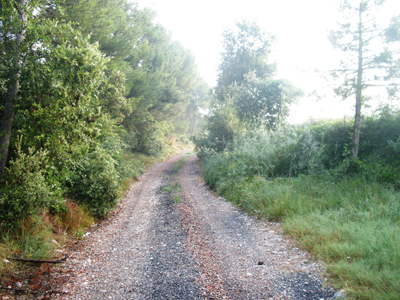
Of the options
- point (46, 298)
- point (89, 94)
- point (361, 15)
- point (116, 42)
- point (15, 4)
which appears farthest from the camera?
point (116, 42)

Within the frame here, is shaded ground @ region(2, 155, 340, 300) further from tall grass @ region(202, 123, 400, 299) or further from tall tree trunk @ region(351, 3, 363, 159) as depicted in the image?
tall tree trunk @ region(351, 3, 363, 159)

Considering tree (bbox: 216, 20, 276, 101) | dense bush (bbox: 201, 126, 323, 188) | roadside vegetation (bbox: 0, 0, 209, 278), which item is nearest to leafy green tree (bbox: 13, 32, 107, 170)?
roadside vegetation (bbox: 0, 0, 209, 278)

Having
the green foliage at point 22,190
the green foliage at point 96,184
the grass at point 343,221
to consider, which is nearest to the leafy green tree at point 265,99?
the grass at point 343,221

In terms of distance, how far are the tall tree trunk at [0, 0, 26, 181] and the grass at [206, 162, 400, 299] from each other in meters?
5.77

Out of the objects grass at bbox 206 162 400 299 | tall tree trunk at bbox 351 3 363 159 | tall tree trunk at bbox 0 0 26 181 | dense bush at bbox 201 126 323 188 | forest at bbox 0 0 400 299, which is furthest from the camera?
dense bush at bbox 201 126 323 188

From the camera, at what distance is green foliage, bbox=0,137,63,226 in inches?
171

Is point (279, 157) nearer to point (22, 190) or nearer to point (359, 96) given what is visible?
point (359, 96)

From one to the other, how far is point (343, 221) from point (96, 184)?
598 cm

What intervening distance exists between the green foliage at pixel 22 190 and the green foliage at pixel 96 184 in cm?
200

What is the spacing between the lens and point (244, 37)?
2481cm

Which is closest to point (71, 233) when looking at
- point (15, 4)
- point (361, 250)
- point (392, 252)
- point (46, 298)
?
point (46, 298)

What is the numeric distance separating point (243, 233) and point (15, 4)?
262 inches

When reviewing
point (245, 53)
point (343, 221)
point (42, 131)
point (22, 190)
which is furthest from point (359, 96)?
point (245, 53)

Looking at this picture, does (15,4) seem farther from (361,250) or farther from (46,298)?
(361,250)
